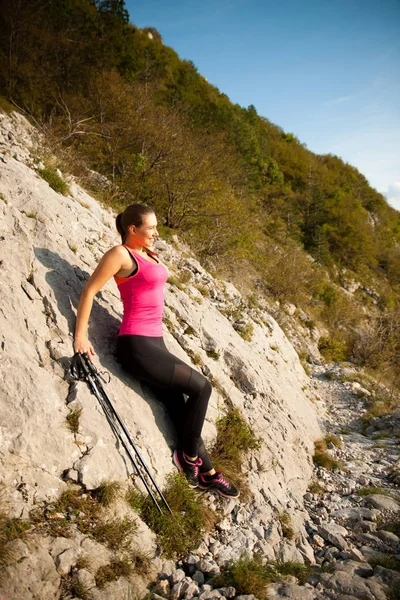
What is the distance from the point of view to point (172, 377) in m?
3.24

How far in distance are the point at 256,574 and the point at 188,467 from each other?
1051 mm

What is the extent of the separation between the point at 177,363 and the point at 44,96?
1748 cm

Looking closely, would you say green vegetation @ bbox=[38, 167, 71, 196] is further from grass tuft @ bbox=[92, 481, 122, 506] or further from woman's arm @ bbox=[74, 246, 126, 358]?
grass tuft @ bbox=[92, 481, 122, 506]

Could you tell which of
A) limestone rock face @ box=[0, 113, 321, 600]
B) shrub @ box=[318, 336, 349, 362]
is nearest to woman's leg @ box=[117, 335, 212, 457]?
limestone rock face @ box=[0, 113, 321, 600]

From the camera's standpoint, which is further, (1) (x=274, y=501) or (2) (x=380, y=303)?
(2) (x=380, y=303)

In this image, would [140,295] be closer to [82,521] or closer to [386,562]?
[82,521]

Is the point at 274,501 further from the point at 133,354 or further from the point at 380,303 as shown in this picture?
the point at 380,303

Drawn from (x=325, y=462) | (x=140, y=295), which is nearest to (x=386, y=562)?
(x=325, y=462)

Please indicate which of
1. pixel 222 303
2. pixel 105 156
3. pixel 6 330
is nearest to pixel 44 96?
pixel 105 156

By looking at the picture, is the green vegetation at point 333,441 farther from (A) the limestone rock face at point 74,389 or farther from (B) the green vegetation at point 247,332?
(B) the green vegetation at point 247,332

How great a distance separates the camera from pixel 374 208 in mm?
48750

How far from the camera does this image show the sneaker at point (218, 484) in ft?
11.2

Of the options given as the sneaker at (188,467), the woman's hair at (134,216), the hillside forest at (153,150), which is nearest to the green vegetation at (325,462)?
the sneaker at (188,467)

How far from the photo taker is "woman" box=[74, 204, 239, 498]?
10.2 ft
